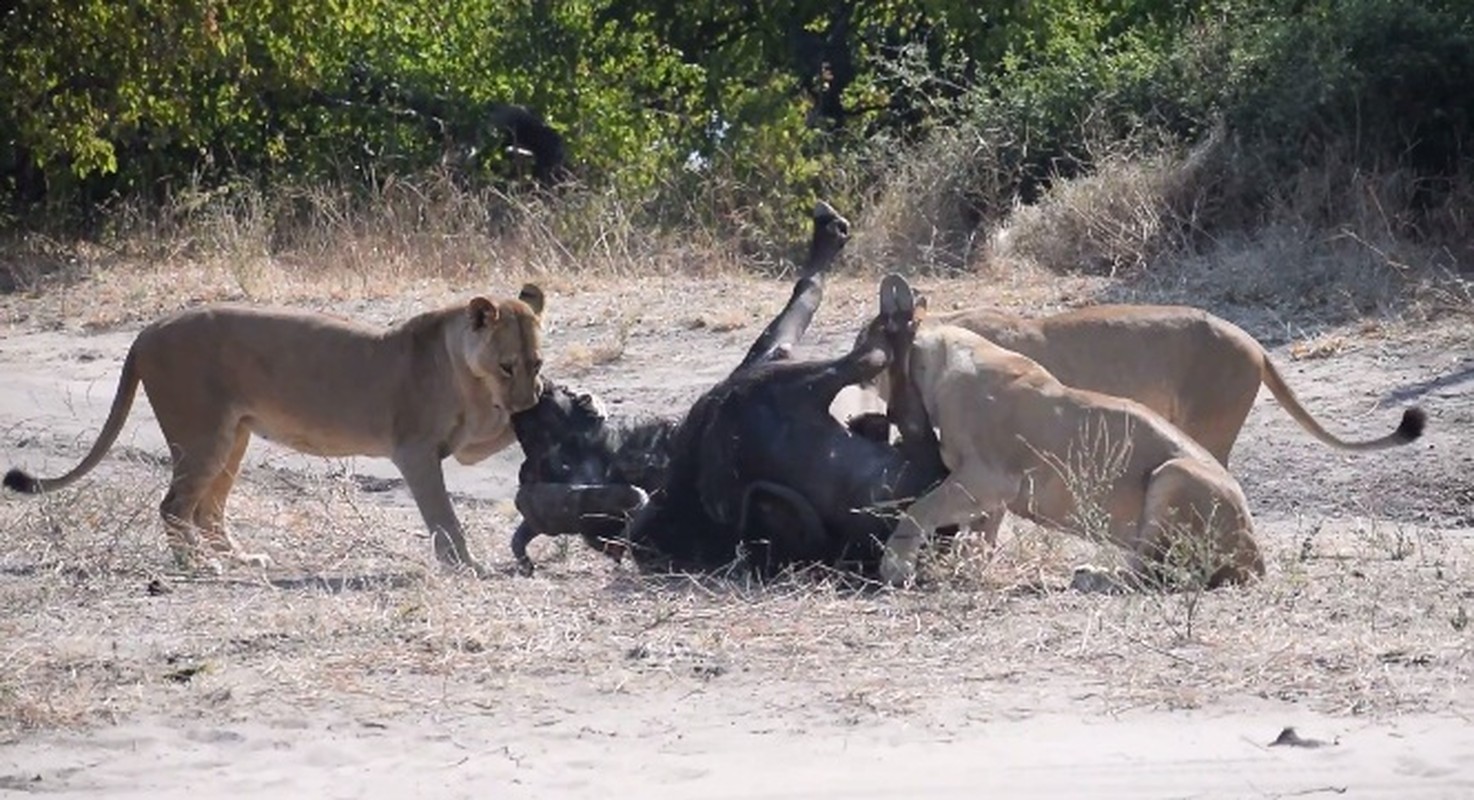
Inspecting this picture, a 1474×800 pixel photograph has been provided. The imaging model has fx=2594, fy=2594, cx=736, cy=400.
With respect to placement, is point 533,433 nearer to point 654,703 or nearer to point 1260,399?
point 654,703

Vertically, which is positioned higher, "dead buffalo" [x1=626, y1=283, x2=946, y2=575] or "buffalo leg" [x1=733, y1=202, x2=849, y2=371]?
"buffalo leg" [x1=733, y1=202, x2=849, y2=371]

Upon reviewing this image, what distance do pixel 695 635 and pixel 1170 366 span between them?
11.1 ft

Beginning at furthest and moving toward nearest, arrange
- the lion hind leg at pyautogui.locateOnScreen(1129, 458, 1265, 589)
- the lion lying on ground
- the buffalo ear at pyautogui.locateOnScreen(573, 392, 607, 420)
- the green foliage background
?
1. the green foliage background
2. the lion lying on ground
3. the buffalo ear at pyautogui.locateOnScreen(573, 392, 607, 420)
4. the lion hind leg at pyautogui.locateOnScreen(1129, 458, 1265, 589)

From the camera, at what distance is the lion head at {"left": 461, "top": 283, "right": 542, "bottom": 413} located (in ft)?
28.0

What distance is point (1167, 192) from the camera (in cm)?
1567

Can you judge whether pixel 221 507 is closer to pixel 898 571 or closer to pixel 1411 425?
pixel 898 571

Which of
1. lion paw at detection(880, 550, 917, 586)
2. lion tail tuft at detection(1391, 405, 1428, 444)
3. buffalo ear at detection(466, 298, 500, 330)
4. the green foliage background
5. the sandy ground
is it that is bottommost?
the green foliage background

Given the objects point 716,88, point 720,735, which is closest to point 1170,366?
point 720,735

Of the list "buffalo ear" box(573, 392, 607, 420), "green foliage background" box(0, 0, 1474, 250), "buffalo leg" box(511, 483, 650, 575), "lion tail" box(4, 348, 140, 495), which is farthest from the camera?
"green foliage background" box(0, 0, 1474, 250)

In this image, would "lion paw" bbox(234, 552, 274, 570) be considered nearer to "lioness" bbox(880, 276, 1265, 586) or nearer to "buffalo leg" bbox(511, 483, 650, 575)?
"buffalo leg" bbox(511, 483, 650, 575)

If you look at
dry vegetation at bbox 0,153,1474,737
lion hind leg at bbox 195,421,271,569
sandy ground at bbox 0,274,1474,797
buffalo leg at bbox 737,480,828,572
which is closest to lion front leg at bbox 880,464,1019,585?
dry vegetation at bbox 0,153,1474,737

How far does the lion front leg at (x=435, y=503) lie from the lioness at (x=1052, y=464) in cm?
148

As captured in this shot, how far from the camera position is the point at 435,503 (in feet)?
28.2

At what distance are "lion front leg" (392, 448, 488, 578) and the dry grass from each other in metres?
0.14
